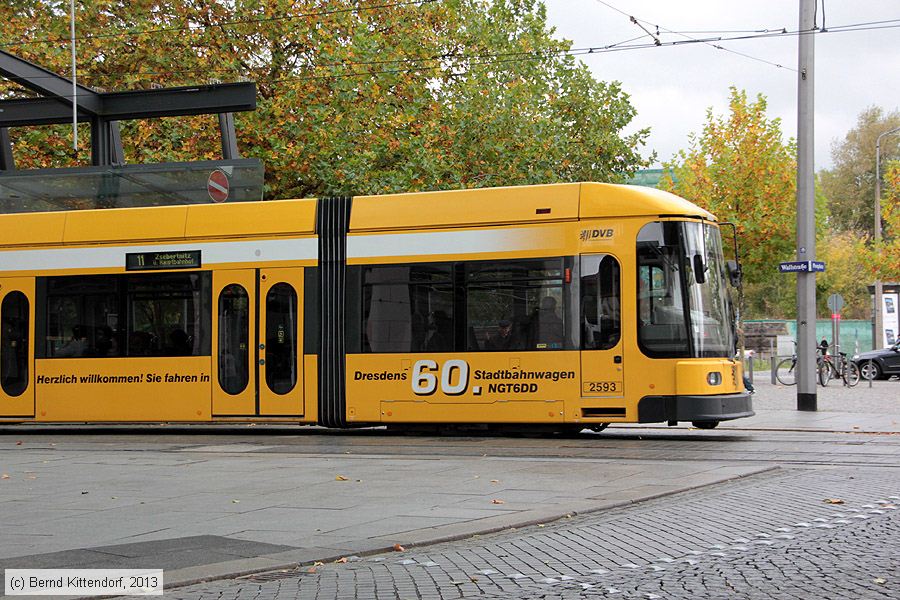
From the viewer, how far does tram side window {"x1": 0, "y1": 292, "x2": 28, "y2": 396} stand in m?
18.5

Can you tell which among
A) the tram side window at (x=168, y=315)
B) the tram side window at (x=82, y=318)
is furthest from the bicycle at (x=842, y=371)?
the tram side window at (x=82, y=318)

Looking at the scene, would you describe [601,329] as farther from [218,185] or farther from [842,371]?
[842,371]

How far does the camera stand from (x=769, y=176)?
4497 centimetres

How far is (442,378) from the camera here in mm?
16297

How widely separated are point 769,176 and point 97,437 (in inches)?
1285

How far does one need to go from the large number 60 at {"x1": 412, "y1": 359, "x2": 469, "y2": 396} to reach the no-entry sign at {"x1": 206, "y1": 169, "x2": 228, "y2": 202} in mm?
5147

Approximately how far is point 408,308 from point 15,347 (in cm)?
642

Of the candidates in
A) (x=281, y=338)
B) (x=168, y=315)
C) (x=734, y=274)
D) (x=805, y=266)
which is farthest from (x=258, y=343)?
(x=805, y=266)

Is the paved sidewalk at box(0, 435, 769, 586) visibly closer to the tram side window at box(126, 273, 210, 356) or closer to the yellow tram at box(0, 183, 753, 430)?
the yellow tram at box(0, 183, 753, 430)

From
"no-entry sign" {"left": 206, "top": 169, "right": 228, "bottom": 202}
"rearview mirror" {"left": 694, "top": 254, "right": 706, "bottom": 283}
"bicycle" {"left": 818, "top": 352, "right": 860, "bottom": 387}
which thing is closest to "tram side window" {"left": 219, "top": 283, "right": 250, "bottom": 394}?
"no-entry sign" {"left": 206, "top": 169, "right": 228, "bottom": 202}

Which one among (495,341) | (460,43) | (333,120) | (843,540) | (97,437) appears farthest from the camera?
(460,43)

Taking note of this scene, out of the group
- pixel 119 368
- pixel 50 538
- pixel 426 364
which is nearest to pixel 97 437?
pixel 119 368

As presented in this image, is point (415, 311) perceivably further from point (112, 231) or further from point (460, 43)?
point (460, 43)

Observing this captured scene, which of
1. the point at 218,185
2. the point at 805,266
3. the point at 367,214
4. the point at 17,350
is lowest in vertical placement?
the point at 17,350
